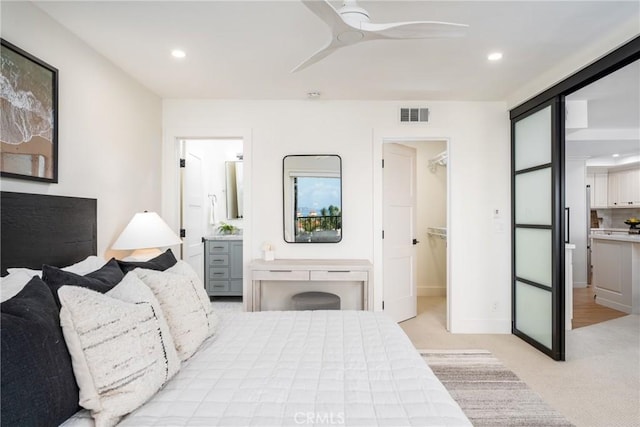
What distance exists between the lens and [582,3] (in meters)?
1.88

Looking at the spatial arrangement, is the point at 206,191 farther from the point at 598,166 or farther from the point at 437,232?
the point at 598,166

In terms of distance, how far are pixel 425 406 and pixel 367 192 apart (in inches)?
101

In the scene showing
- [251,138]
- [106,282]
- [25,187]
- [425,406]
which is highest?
[251,138]

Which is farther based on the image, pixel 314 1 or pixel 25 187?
pixel 25 187

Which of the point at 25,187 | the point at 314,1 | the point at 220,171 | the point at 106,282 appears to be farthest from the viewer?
the point at 220,171

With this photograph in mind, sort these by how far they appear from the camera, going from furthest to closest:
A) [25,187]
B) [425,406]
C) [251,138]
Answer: [251,138], [25,187], [425,406]

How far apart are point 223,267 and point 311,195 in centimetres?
193

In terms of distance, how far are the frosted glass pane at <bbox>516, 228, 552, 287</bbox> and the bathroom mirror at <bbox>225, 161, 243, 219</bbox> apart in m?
4.01

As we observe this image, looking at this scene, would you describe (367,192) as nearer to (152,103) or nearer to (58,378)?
(152,103)

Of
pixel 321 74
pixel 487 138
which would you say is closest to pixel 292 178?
pixel 321 74

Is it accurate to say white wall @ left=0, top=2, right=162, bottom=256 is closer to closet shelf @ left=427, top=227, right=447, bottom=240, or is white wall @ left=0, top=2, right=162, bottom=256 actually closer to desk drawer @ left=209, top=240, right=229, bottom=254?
desk drawer @ left=209, top=240, right=229, bottom=254

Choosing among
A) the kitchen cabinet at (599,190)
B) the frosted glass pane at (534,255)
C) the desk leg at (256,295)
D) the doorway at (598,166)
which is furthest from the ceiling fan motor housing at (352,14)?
the kitchen cabinet at (599,190)

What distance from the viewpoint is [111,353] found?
3.52 feet

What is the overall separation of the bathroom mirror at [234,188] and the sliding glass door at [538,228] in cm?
395
